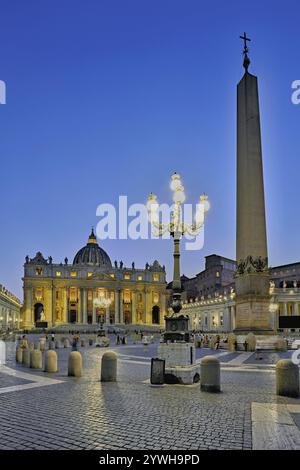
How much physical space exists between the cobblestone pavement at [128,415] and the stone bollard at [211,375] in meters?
0.30

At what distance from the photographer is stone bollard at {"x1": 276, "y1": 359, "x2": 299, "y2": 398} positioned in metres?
11.5

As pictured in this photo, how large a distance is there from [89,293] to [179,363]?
130 meters

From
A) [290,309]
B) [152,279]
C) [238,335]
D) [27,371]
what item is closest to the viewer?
[27,371]

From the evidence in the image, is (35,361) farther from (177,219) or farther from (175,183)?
(175,183)

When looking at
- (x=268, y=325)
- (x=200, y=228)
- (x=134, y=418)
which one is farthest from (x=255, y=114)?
(x=134, y=418)

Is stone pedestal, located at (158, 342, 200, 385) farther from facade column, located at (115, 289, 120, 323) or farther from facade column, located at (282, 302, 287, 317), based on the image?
facade column, located at (115, 289, 120, 323)

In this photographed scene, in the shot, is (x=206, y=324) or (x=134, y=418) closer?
(x=134, y=418)

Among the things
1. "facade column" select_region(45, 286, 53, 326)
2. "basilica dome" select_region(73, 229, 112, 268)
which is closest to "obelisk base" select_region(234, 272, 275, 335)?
"facade column" select_region(45, 286, 53, 326)

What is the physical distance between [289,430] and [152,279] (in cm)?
14471

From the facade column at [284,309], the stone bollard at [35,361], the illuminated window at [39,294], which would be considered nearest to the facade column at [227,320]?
the facade column at [284,309]

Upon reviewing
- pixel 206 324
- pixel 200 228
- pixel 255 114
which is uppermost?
pixel 255 114

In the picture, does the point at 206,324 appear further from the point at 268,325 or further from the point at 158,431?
the point at 158,431

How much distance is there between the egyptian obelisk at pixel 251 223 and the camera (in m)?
28.7

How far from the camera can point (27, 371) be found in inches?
713
